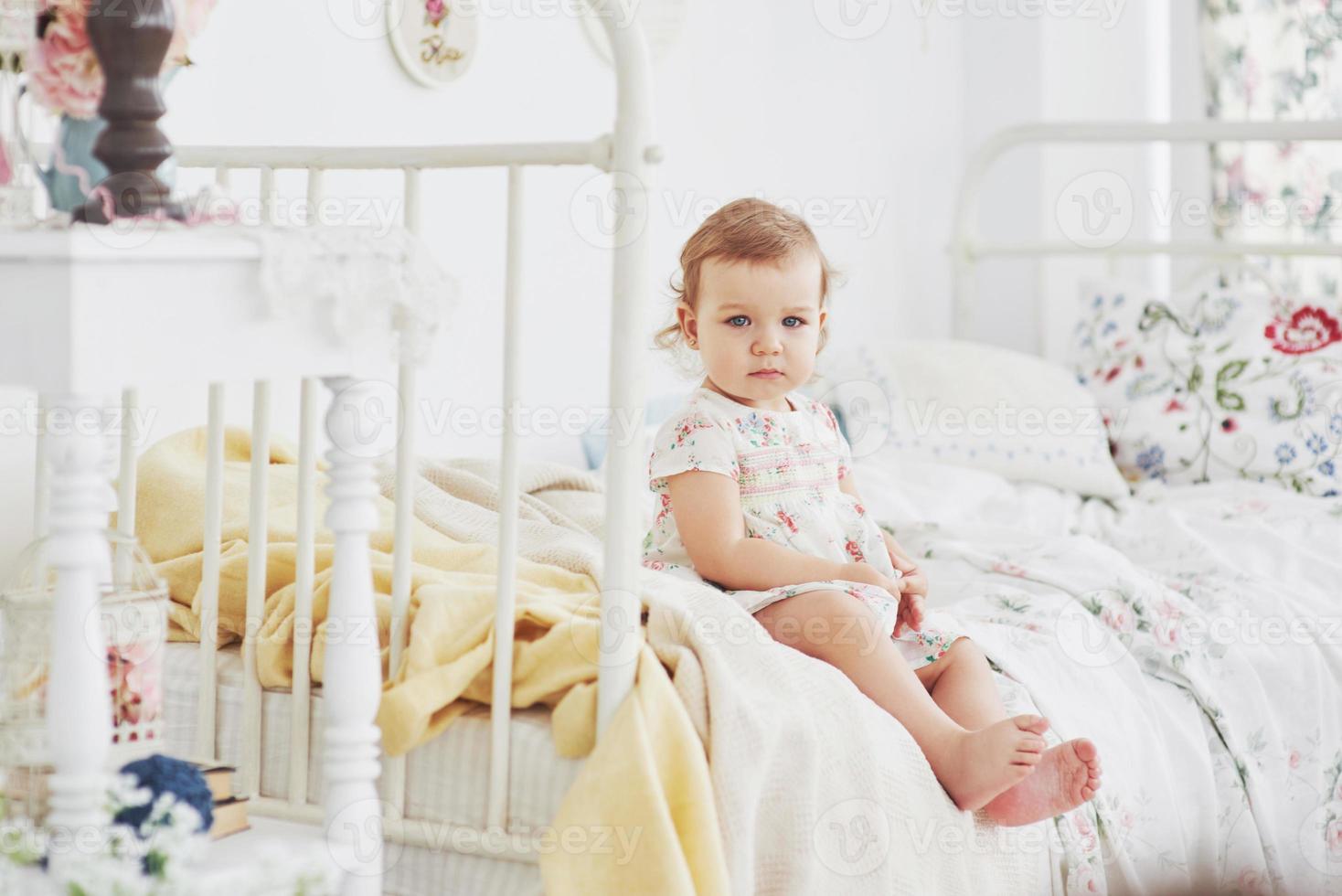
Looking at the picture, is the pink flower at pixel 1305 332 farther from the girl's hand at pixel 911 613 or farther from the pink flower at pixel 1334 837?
the girl's hand at pixel 911 613

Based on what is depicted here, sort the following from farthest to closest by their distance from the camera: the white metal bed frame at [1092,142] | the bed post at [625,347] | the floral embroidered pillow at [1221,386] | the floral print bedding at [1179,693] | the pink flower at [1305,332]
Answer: the white metal bed frame at [1092,142] → the pink flower at [1305,332] → the floral embroidered pillow at [1221,386] → the floral print bedding at [1179,693] → the bed post at [625,347]

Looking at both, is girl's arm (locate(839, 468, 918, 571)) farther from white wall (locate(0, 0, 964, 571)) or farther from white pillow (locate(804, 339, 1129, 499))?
white pillow (locate(804, 339, 1129, 499))

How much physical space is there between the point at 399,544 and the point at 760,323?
45 cm

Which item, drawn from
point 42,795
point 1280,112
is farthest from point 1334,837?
point 1280,112

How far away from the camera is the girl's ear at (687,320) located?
5.12 ft

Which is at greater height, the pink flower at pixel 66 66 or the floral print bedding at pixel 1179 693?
the pink flower at pixel 66 66

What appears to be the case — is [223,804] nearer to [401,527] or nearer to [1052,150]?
[401,527]

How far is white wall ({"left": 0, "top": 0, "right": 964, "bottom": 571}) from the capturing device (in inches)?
76.8

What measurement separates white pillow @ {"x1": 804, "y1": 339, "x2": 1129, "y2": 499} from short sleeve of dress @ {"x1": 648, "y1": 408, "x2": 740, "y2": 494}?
1.07 m

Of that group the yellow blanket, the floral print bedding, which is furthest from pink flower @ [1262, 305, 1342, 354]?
the yellow blanket

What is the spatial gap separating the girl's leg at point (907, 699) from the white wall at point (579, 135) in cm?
79

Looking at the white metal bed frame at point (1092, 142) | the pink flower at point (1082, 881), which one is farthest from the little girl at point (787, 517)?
the white metal bed frame at point (1092, 142)

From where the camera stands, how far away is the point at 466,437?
236 cm

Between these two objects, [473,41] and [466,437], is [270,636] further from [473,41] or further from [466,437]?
[473,41]
